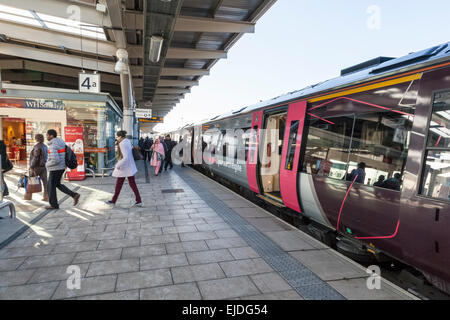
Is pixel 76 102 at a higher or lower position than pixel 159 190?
higher

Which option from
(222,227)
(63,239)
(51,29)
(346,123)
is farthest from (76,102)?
(346,123)

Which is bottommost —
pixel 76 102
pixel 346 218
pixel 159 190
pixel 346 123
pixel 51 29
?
pixel 159 190

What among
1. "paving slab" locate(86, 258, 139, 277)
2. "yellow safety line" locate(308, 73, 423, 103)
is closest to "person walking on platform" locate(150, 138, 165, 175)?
"paving slab" locate(86, 258, 139, 277)

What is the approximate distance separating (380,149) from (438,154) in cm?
67

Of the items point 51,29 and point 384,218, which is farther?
point 51,29

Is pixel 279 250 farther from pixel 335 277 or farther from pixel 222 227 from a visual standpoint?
pixel 222 227

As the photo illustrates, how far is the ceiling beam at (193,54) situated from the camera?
11720 mm

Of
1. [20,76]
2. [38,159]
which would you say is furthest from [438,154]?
[20,76]

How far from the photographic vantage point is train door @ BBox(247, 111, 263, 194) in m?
6.45

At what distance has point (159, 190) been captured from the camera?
7.88 m

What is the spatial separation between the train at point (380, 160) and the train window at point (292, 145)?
19mm
